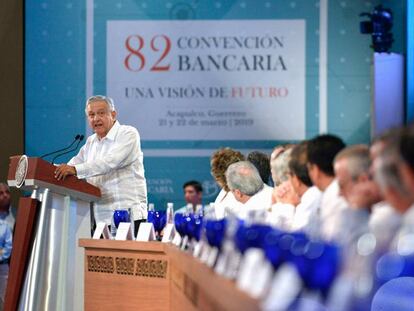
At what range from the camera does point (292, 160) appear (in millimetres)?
3564

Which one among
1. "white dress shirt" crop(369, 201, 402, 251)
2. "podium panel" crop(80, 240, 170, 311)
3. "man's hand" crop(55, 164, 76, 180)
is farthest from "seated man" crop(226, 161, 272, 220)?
"white dress shirt" crop(369, 201, 402, 251)

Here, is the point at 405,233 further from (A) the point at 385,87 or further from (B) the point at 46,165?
(A) the point at 385,87

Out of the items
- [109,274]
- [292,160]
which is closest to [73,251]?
[109,274]

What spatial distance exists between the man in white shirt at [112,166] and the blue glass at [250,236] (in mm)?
3255

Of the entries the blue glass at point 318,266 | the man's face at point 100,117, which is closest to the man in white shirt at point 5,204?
the man's face at point 100,117

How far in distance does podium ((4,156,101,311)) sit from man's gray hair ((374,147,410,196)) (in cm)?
346

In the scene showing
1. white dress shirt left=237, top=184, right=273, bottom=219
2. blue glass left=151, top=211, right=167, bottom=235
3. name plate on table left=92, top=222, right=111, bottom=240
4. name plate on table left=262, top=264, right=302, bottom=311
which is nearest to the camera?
name plate on table left=262, top=264, right=302, bottom=311

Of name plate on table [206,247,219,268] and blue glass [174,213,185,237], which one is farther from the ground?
blue glass [174,213,185,237]

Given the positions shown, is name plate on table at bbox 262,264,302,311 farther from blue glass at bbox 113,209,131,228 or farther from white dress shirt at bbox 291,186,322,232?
blue glass at bbox 113,209,131,228

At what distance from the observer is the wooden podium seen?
4.05 metres

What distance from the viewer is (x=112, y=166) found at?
5914 mm

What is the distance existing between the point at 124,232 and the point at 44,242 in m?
0.45

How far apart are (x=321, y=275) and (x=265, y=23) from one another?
7.69m

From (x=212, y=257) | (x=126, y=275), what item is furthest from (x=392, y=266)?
(x=126, y=275)
